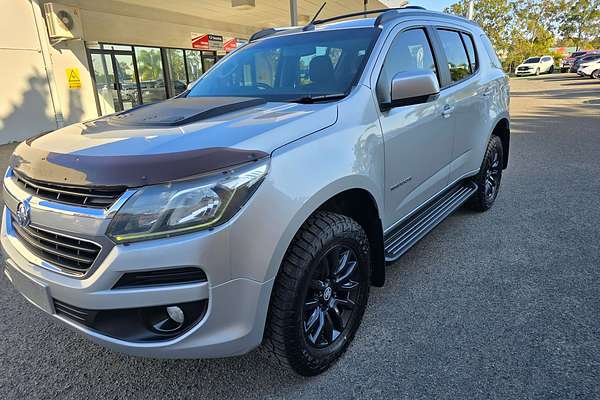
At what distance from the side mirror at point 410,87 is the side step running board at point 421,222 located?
90 cm

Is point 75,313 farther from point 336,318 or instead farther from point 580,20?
point 580,20

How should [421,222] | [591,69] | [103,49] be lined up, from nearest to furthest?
1. [421,222]
2. [103,49]
3. [591,69]

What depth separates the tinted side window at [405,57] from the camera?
2630 mm

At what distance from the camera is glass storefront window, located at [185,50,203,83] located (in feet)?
56.8

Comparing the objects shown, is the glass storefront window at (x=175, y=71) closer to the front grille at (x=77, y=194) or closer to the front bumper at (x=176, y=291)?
the front grille at (x=77, y=194)

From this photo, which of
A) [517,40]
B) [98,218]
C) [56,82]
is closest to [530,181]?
[98,218]

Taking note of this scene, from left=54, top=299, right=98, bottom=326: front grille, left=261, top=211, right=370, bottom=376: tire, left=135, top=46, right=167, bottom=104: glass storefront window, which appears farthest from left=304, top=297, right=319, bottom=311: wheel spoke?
left=135, top=46, right=167, bottom=104: glass storefront window

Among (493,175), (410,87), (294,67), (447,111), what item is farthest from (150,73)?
(410,87)

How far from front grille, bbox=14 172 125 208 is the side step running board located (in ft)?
5.57

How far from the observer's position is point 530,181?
18.6 ft

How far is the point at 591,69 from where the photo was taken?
28.2 meters

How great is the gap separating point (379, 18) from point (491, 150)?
2216 millimetres

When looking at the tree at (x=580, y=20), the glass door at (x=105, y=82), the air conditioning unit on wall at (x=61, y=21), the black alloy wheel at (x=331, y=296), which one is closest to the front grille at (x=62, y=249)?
the black alloy wheel at (x=331, y=296)

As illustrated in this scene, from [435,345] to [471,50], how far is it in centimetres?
298
